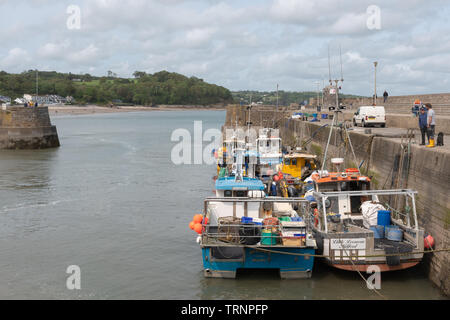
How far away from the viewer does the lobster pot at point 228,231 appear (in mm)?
13995

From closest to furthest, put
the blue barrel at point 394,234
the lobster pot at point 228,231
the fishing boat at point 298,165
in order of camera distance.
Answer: the lobster pot at point 228,231 → the blue barrel at point 394,234 → the fishing boat at point 298,165

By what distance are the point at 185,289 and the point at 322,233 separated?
14.0 feet

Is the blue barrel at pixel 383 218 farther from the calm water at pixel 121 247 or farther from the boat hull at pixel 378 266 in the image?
the boat hull at pixel 378 266

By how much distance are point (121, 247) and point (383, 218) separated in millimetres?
9231

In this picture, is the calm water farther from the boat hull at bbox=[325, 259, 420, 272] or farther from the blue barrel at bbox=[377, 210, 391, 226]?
the blue barrel at bbox=[377, 210, 391, 226]

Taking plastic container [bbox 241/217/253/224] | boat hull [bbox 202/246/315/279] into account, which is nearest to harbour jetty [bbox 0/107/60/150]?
plastic container [bbox 241/217/253/224]

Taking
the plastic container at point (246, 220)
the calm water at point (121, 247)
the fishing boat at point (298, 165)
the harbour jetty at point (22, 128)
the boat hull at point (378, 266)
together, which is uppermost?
the harbour jetty at point (22, 128)

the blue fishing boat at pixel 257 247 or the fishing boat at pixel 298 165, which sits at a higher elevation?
the fishing boat at pixel 298 165

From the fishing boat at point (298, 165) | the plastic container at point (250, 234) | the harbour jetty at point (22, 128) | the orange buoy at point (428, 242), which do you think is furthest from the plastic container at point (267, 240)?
the harbour jetty at point (22, 128)

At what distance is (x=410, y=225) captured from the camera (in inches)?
575

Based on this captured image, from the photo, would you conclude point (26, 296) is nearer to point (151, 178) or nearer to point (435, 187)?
point (435, 187)

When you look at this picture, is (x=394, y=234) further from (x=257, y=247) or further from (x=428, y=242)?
(x=257, y=247)

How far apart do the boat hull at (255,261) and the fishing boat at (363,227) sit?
0.73 m

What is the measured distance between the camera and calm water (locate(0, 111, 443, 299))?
46.2 feet
